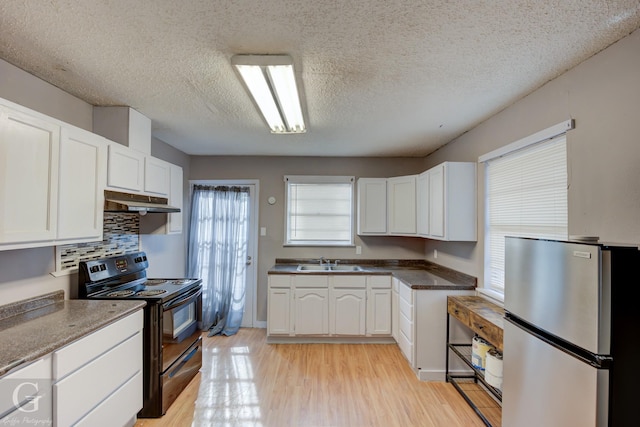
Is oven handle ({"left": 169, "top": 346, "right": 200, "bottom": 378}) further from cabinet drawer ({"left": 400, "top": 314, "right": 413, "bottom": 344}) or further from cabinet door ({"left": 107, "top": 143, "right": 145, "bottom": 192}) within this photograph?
cabinet drawer ({"left": 400, "top": 314, "right": 413, "bottom": 344})

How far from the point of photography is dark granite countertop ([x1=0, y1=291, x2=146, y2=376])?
1.28 metres

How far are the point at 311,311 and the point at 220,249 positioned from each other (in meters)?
1.56

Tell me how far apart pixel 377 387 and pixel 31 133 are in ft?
10.1

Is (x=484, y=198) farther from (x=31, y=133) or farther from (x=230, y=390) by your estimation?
(x=31, y=133)

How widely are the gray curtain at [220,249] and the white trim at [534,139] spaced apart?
3.05 metres

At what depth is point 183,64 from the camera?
172cm

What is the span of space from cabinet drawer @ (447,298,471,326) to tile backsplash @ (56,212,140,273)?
10.1ft

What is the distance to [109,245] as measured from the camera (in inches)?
98.4

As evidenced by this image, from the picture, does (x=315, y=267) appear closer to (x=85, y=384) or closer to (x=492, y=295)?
(x=492, y=295)

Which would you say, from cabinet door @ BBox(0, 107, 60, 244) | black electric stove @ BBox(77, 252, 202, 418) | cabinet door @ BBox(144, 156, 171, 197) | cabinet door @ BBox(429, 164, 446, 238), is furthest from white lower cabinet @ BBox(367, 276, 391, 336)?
cabinet door @ BBox(0, 107, 60, 244)

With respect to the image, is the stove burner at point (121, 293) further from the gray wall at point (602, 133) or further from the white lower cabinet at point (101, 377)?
the gray wall at point (602, 133)

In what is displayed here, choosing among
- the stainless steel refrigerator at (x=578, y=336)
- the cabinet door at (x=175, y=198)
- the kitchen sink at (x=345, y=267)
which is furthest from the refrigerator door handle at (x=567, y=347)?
the cabinet door at (x=175, y=198)

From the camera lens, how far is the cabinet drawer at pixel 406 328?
280cm

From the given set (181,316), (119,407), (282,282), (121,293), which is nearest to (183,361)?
(181,316)
